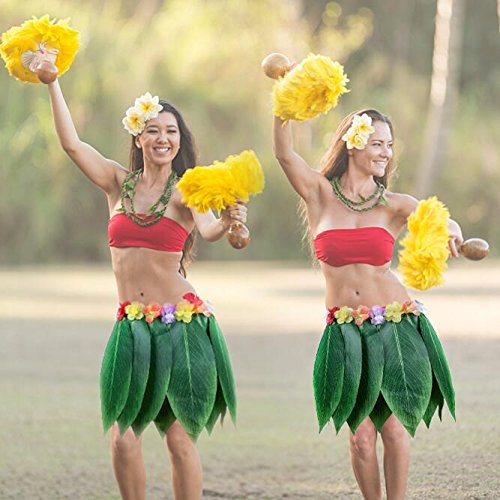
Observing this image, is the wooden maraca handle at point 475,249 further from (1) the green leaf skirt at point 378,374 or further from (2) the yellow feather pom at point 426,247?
(1) the green leaf skirt at point 378,374

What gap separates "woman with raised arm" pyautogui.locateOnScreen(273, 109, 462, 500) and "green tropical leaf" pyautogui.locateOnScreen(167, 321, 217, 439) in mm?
402

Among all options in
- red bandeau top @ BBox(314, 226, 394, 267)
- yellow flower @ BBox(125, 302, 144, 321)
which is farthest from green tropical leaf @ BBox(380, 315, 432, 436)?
yellow flower @ BBox(125, 302, 144, 321)

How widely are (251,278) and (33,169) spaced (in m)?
5.91

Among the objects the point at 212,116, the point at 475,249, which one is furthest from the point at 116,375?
the point at 212,116

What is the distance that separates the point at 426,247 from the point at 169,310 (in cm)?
91

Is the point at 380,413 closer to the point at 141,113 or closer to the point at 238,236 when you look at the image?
the point at 238,236

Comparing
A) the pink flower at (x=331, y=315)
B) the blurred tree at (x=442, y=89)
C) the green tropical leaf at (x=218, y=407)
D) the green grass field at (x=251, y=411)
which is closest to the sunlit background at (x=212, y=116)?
the blurred tree at (x=442, y=89)

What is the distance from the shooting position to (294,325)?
1565cm

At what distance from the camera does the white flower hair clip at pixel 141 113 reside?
530cm

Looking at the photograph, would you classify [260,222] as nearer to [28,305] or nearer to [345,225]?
[28,305]

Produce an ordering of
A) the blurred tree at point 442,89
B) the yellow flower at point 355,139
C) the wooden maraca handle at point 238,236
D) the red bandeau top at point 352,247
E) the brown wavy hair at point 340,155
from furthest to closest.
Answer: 1. the blurred tree at point 442,89
2. the brown wavy hair at point 340,155
3. the yellow flower at point 355,139
4. the red bandeau top at point 352,247
5. the wooden maraca handle at point 238,236

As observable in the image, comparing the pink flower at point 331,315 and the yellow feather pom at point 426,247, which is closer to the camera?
the yellow feather pom at point 426,247

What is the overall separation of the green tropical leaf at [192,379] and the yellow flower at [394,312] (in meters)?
0.64

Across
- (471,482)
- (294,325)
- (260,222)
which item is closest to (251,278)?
(260,222)
